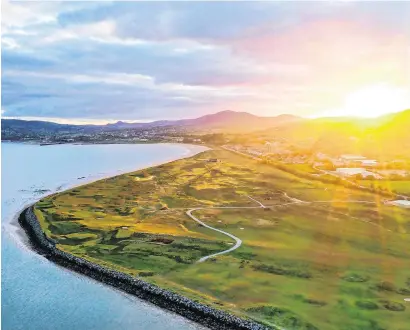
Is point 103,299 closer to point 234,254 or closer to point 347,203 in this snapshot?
point 234,254

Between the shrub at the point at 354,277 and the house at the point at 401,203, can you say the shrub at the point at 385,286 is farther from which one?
the house at the point at 401,203

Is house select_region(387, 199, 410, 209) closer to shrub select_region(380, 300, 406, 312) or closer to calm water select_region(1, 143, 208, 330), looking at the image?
shrub select_region(380, 300, 406, 312)

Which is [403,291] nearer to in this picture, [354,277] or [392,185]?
[354,277]

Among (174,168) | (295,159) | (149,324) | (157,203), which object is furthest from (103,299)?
(295,159)

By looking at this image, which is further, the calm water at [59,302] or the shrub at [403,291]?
the shrub at [403,291]

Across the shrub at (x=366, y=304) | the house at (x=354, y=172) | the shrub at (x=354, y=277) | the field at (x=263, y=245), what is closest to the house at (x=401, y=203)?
the field at (x=263, y=245)

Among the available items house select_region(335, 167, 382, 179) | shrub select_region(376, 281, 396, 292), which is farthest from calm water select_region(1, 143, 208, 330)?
house select_region(335, 167, 382, 179)
